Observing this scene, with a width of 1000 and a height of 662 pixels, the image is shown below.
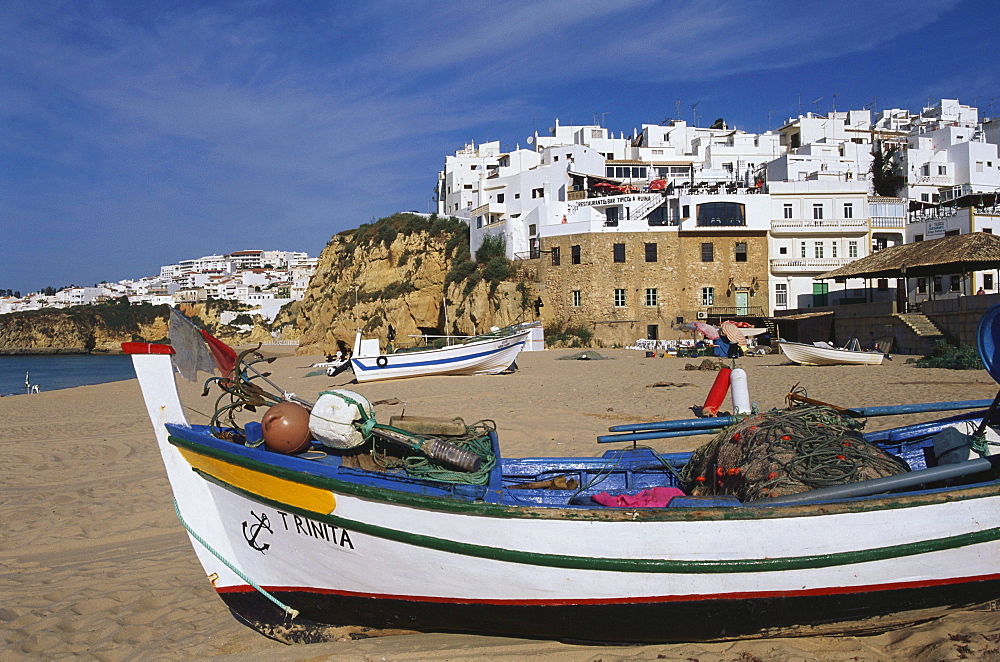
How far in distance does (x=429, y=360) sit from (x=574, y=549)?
17370mm

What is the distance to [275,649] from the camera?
13.6 ft

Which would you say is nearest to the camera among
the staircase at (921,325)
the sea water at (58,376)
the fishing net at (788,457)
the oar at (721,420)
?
the fishing net at (788,457)

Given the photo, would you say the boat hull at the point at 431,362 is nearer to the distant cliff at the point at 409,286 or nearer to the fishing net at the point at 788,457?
Result: the distant cliff at the point at 409,286

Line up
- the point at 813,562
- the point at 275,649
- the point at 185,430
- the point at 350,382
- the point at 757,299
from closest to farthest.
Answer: the point at 813,562 → the point at 275,649 → the point at 185,430 → the point at 350,382 → the point at 757,299

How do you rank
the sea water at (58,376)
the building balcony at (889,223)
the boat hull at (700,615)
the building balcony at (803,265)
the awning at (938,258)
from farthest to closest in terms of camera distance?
1. the building balcony at (889,223)
2. the building balcony at (803,265)
3. the sea water at (58,376)
4. the awning at (938,258)
5. the boat hull at (700,615)

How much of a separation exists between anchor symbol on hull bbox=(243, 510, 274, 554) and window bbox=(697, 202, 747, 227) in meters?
37.1

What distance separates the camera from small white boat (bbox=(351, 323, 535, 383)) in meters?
20.7

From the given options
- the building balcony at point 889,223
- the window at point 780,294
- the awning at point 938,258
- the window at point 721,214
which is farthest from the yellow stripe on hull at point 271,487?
the building balcony at point 889,223

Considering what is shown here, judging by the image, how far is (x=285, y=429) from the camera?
14.2 feet

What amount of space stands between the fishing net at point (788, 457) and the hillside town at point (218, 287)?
4024 inches

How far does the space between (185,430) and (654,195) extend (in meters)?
38.8

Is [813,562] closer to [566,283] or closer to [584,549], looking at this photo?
[584,549]

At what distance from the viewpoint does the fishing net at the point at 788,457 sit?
4.10m

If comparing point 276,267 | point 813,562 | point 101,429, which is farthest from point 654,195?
point 276,267
